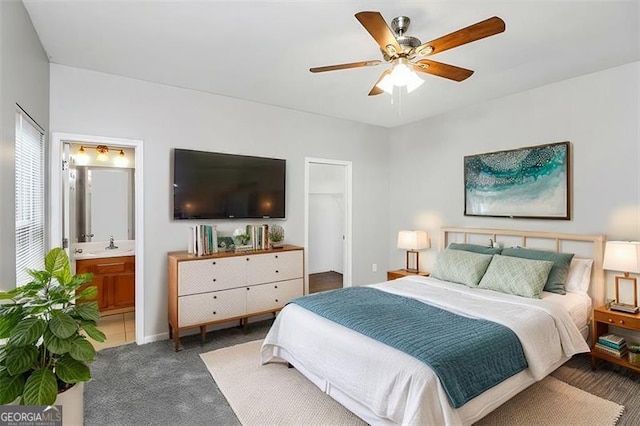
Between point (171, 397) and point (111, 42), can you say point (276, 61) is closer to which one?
point (111, 42)

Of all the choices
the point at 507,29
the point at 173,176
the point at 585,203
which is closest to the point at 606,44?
the point at 507,29

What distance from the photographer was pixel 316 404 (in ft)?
7.79

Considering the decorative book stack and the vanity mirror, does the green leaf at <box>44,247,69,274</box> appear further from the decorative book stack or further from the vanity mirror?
the decorative book stack

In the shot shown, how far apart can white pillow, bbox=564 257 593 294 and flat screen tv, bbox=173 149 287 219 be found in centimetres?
312

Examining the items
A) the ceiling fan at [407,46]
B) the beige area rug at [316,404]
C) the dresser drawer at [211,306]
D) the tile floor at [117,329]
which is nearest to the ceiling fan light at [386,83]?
the ceiling fan at [407,46]

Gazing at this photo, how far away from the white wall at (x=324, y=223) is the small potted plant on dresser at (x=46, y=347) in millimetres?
5145

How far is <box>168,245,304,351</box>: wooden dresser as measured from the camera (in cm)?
325

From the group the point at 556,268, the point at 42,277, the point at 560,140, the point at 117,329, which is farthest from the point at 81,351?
the point at 560,140

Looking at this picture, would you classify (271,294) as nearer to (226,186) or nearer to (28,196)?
(226,186)

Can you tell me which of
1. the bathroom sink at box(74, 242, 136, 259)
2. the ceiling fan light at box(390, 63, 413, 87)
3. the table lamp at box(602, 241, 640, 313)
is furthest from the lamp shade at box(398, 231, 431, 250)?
the bathroom sink at box(74, 242, 136, 259)

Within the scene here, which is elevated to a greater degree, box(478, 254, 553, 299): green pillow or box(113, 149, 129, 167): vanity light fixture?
box(113, 149, 129, 167): vanity light fixture

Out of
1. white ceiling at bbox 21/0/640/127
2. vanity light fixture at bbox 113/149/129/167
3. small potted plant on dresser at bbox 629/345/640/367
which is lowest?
small potted plant on dresser at bbox 629/345/640/367

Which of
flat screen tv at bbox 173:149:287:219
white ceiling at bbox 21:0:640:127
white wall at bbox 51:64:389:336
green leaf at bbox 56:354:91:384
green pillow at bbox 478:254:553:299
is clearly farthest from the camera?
flat screen tv at bbox 173:149:287:219

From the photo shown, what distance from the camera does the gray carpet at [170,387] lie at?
7.36 ft
